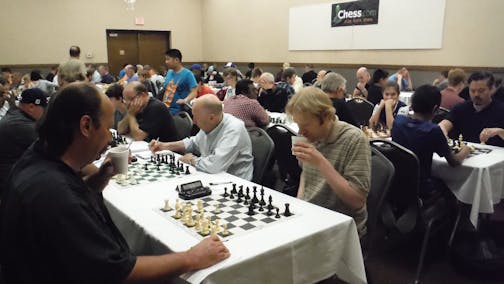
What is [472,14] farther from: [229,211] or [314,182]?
[229,211]

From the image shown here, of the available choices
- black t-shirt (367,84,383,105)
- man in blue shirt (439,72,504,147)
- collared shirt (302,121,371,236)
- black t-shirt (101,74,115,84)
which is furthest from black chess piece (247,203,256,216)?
black t-shirt (101,74,115,84)

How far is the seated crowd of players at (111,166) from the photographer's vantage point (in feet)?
3.79

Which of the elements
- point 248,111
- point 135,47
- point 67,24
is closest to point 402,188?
point 248,111

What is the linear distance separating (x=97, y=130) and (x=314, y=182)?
1.38 meters

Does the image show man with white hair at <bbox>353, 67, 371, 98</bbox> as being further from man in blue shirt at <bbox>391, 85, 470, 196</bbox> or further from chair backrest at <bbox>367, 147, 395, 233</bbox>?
chair backrest at <bbox>367, 147, 395, 233</bbox>

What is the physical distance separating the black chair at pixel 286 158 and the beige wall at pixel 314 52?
254 inches

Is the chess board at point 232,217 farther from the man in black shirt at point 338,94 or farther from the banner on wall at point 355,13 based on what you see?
the banner on wall at point 355,13

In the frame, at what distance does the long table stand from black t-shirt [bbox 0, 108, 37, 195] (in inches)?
41.2

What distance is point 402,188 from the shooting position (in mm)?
2740

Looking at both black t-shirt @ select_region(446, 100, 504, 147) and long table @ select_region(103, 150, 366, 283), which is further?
black t-shirt @ select_region(446, 100, 504, 147)

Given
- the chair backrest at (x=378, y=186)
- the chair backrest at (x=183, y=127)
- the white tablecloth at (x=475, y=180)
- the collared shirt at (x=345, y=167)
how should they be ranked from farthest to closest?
the chair backrest at (x=183, y=127) < the white tablecloth at (x=475, y=180) < the chair backrest at (x=378, y=186) < the collared shirt at (x=345, y=167)

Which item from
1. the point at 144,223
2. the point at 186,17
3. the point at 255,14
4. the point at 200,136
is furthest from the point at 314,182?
the point at 186,17

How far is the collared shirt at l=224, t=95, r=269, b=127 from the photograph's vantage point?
436 cm

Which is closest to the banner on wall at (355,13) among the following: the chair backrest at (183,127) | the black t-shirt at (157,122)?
the chair backrest at (183,127)
